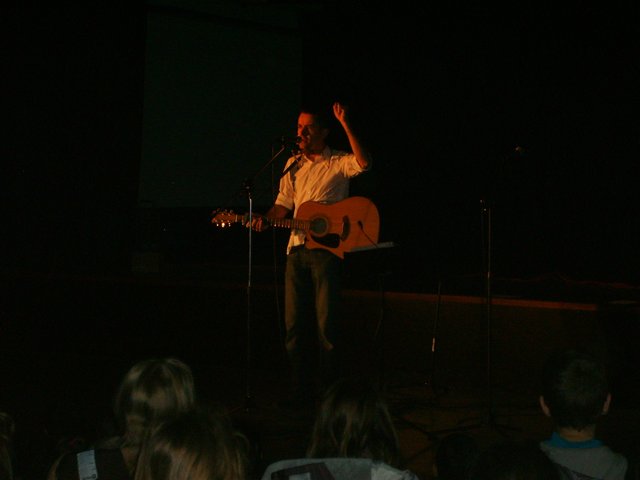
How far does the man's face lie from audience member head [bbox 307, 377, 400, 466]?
10.2 feet

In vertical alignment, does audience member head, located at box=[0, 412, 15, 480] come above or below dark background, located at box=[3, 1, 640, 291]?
below

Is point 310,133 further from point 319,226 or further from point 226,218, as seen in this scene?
point 226,218

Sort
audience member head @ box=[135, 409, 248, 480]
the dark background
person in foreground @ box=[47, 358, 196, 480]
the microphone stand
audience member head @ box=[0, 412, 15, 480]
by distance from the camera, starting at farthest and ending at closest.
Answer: the dark background < the microphone stand < person in foreground @ box=[47, 358, 196, 480] < audience member head @ box=[0, 412, 15, 480] < audience member head @ box=[135, 409, 248, 480]

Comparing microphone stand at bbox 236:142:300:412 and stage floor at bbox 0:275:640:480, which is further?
microphone stand at bbox 236:142:300:412

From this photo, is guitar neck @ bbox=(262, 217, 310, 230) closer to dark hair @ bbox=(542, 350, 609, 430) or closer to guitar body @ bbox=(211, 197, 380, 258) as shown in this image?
guitar body @ bbox=(211, 197, 380, 258)

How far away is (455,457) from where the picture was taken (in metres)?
2.64

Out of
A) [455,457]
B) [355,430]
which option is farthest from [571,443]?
[355,430]

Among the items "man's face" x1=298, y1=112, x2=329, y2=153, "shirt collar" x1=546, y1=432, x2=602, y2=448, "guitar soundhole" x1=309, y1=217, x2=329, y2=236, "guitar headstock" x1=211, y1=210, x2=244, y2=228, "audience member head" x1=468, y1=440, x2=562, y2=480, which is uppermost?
"man's face" x1=298, y1=112, x2=329, y2=153

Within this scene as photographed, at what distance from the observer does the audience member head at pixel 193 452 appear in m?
1.81

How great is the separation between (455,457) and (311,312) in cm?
282

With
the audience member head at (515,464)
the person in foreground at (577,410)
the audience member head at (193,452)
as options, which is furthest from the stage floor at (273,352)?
the audience member head at (193,452)

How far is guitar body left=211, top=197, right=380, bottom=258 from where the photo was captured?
5.18 metres

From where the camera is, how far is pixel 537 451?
1.90 m

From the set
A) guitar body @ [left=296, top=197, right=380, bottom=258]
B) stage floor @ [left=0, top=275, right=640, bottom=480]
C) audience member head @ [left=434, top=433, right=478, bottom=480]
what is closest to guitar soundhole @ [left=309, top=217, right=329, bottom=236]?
guitar body @ [left=296, top=197, right=380, bottom=258]
